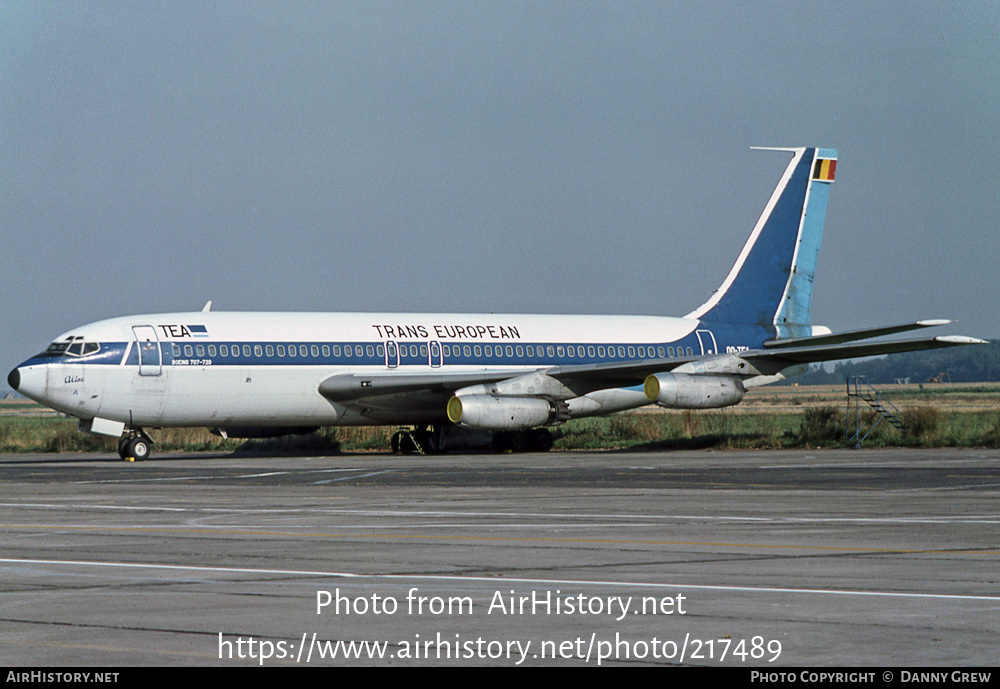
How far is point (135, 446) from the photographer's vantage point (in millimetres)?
35406

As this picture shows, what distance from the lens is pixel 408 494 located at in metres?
21.4

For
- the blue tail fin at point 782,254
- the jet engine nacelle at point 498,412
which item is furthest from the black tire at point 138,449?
the blue tail fin at point 782,254

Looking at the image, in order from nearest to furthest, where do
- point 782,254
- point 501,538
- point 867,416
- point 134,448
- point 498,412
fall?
1. point 501,538
2. point 134,448
3. point 498,412
4. point 782,254
5. point 867,416

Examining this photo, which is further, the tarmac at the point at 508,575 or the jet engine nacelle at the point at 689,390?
the jet engine nacelle at the point at 689,390

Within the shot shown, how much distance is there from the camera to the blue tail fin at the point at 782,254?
4591cm

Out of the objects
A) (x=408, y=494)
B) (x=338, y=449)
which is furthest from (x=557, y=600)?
(x=338, y=449)

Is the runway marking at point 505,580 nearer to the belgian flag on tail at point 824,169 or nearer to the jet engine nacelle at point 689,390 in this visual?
the jet engine nacelle at point 689,390

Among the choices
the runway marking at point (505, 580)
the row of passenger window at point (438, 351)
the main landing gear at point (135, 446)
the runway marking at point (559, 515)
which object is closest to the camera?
the runway marking at point (505, 580)

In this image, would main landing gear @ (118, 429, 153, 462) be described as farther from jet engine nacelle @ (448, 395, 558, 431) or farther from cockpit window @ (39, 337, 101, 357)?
jet engine nacelle @ (448, 395, 558, 431)

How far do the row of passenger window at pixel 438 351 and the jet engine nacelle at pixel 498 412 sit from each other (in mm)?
2581

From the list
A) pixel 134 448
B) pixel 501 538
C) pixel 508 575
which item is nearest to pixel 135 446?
pixel 134 448

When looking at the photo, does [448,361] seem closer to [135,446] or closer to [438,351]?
[438,351]

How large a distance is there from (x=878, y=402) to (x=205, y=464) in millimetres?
22813

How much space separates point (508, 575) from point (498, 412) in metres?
26.4
